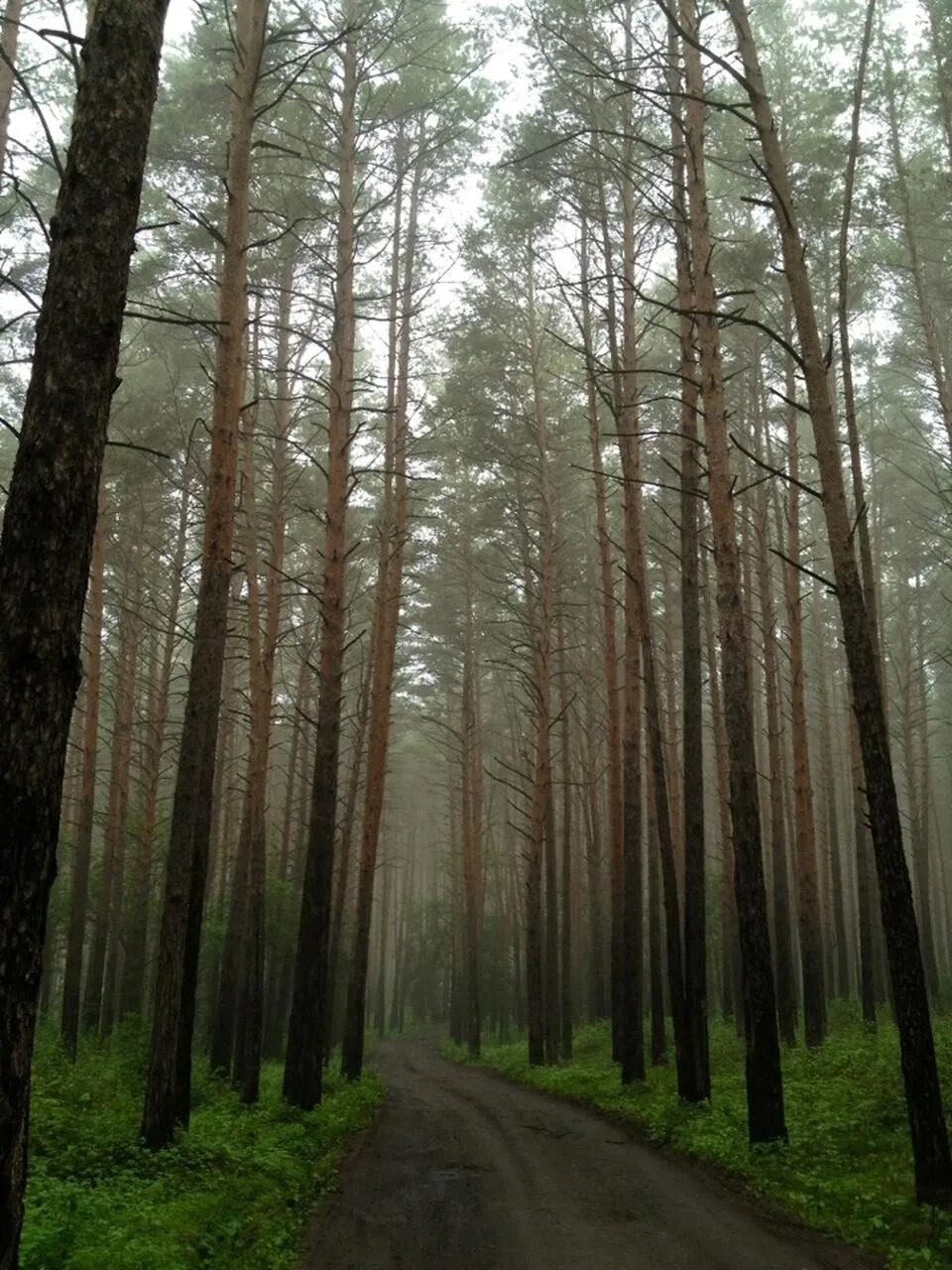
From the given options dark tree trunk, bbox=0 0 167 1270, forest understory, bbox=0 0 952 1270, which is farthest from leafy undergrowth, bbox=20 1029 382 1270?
dark tree trunk, bbox=0 0 167 1270

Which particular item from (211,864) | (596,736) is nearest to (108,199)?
(211,864)

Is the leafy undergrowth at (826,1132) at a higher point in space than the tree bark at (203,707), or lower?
lower

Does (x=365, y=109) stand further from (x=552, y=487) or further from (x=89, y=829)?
(x=89, y=829)

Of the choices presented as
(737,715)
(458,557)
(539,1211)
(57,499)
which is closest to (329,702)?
(737,715)

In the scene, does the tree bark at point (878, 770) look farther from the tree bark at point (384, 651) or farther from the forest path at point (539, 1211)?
the tree bark at point (384, 651)

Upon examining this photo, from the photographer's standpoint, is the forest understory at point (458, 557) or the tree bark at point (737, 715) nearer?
the forest understory at point (458, 557)

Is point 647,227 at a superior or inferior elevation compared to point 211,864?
superior

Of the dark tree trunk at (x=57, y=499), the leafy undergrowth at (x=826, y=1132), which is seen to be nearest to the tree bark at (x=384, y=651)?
the leafy undergrowth at (x=826, y=1132)

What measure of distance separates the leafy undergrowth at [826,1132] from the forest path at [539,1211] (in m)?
0.31

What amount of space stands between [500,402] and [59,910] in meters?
17.3

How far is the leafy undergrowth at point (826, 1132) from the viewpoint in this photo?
612 cm

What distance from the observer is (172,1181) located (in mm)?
6793

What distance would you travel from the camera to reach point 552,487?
19250mm

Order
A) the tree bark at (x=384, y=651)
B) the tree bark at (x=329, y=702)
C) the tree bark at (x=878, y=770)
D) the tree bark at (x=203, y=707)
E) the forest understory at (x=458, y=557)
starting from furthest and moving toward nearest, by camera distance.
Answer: the tree bark at (x=384, y=651)
the tree bark at (x=329, y=702)
the tree bark at (x=203, y=707)
the tree bark at (x=878, y=770)
the forest understory at (x=458, y=557)
